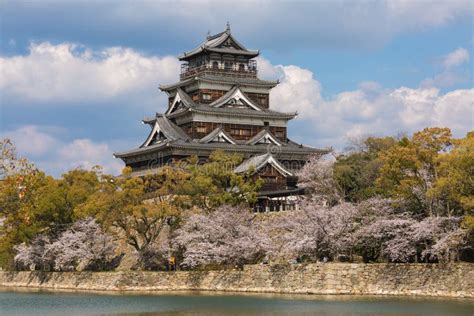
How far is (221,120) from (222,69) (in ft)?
17.5

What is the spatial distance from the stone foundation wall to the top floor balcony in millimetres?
24675

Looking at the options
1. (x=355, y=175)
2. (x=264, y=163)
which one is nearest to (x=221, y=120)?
(x=264, y=163)

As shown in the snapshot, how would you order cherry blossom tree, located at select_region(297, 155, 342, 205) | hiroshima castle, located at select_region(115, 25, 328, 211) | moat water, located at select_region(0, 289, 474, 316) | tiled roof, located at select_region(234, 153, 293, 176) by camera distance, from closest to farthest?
moat water, located at select_region(0, 289, 474, 316) → cherry blossom tree, located at select_region(297, 155, 342, 205) → tiled roof, located at select_region(234, 153, 293, 176) → hiroshima castle, located at select_region(115, 25, 328, 211)

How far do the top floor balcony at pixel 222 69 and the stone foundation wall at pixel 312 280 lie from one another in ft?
81.0

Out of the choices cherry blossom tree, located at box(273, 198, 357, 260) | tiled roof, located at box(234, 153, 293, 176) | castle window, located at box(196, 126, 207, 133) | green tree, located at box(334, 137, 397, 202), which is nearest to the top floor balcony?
castle window, located at box(196, 126, 207, 133)

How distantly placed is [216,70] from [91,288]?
2641 centimetres

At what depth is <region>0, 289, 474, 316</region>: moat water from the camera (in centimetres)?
3306

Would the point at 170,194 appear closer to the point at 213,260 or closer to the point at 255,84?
the point at 213,260

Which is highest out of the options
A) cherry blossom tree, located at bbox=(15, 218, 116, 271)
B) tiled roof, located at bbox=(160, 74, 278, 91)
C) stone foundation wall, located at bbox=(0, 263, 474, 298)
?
tiled roof, located at bbox=(160, 74, 278, 91)

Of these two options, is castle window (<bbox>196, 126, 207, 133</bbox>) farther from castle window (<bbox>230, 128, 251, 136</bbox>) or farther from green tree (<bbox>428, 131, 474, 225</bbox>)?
green tree (<bbox>428, 131, 474, 225</bbox>)

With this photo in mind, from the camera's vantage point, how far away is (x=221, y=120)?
68000 millimetres

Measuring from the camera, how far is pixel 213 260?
4691 centimetres

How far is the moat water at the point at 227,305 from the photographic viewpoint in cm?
3306

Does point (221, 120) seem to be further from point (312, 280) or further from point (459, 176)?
point (459, 176)
